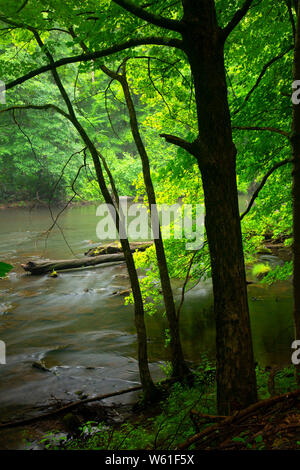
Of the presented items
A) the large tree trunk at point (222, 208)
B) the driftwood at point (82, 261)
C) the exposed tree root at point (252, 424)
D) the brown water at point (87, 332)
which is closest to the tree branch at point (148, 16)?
the large tree trunk at point (222, 208)

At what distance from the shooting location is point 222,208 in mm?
3000

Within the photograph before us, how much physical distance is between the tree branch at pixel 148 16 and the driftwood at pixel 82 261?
12773mm

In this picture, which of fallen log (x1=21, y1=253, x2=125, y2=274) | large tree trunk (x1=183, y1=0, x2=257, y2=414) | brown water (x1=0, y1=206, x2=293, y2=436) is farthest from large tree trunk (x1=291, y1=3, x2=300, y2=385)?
fallen log (x1=21, y1=253, x2=125, y2=274)

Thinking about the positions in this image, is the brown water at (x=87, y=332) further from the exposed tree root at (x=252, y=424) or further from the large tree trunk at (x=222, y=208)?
the exposed tree root at (x=252, y=424)

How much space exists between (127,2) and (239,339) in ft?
10.4

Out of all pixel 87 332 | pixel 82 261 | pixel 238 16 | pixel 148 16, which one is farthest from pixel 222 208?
pixel 82 261

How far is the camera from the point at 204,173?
120 inches

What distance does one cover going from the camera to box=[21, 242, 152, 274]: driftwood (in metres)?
14.1

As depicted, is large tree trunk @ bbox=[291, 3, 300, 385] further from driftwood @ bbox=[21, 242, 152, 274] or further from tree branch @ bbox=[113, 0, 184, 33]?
driftwood @ bbox=[21, 242, 152, 274]

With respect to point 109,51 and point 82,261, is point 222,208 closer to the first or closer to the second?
point 109,51

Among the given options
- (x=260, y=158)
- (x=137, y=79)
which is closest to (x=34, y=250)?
(x=137, y=79)

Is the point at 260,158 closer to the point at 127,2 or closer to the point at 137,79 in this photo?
the point at 137,79

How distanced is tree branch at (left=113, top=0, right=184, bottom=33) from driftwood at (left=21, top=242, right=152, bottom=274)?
41.9ft
